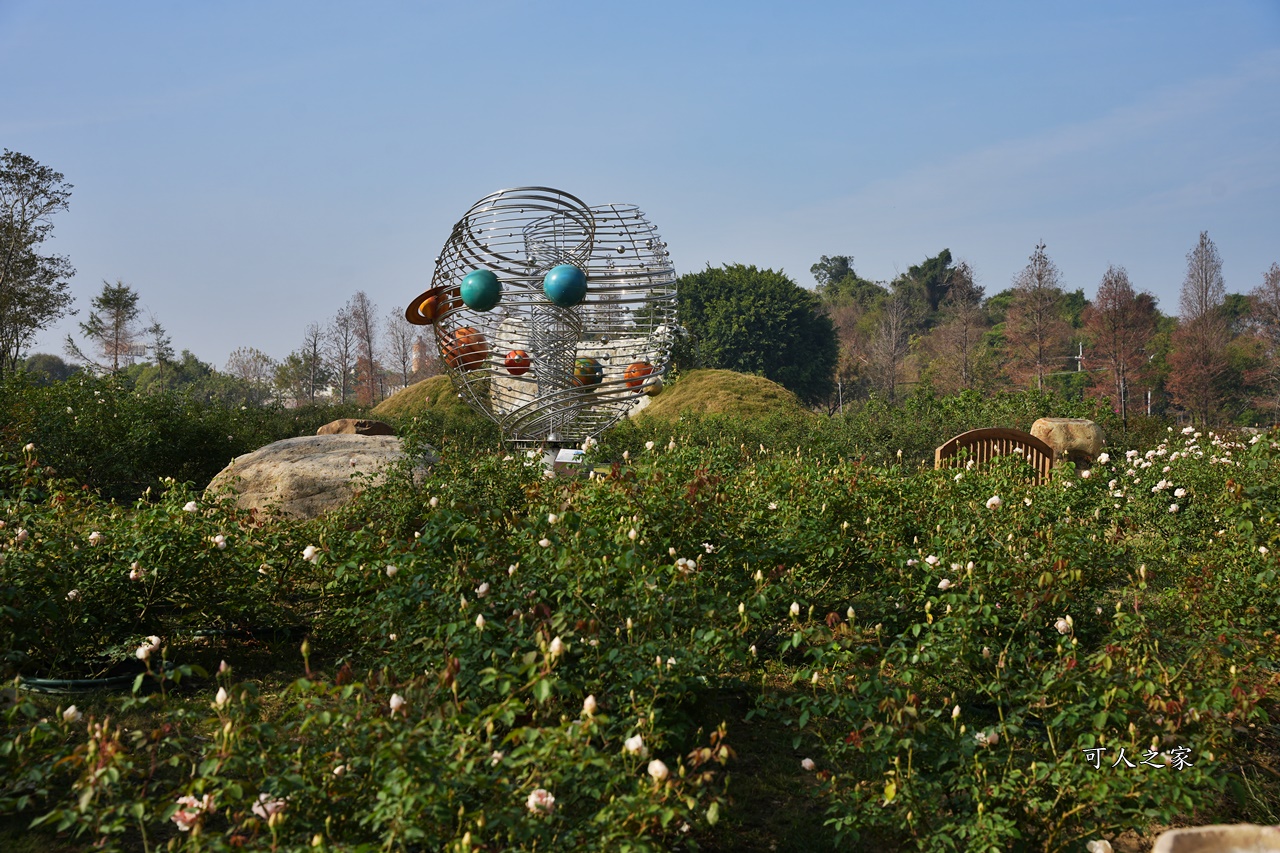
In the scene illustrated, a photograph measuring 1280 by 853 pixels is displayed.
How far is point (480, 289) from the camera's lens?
7688mm

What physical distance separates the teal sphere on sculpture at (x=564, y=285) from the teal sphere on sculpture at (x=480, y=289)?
0.46m

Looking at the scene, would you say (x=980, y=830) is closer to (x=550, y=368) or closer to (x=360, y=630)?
(x=360, y=630)

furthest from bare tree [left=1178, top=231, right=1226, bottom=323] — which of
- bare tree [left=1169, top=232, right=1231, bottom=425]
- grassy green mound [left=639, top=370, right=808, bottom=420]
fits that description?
grassy green mound [left=639, top=370, right=808, bottom=420]

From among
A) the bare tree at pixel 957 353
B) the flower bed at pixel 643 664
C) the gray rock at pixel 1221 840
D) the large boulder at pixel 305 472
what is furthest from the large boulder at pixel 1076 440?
the bare tree at pixel 957 353

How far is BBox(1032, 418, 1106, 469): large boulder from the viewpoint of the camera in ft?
35.6

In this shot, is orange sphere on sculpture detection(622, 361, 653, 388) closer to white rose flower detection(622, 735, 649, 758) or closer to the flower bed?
the flower bed

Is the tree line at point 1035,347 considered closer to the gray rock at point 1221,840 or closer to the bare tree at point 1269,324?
the bare tree at point 1269,324

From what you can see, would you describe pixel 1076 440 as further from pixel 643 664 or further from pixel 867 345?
pixel 867 345

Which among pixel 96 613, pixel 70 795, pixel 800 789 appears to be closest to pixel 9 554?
pixel 96 613

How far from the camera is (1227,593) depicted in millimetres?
3873

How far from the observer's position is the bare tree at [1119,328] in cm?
3086

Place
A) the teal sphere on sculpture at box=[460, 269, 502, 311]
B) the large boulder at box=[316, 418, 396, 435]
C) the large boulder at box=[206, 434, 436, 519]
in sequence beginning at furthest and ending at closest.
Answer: the large boulder at box=[316, 418, 396, 435], the teal sphere on sculpture at box=[460, 269, 502, 311], the large boulder at box=[206, 434, 436, 519]

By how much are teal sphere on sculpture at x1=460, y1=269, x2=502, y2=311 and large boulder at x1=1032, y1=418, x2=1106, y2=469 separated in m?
7.05

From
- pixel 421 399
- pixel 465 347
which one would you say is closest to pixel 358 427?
pixel 465 347
